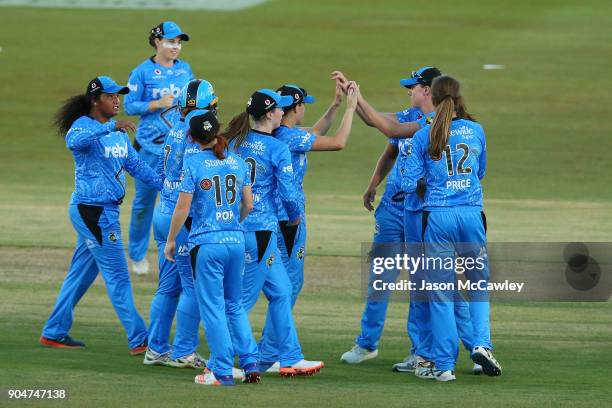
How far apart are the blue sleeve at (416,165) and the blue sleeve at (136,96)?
6.10 meters

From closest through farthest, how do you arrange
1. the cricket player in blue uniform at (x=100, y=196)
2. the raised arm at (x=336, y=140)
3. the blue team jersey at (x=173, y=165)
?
the blue team jersey at (x=173, y=165), the raised arm at (x=336, y=140), the cricket player in blue uniform at (x=100, y=196)

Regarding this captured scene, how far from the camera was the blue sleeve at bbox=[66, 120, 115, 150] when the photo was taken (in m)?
11.2

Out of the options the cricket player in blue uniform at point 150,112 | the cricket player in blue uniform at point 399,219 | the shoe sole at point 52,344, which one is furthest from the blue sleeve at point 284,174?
the cricket player in blue uniform at point 150,112

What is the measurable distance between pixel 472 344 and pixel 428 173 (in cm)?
147

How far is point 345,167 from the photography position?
88.7 feet

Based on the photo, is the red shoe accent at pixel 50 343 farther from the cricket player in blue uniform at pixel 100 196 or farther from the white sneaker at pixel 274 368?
the white sneaker at pixel 274 368

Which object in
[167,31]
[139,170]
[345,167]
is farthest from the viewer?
[345,167]

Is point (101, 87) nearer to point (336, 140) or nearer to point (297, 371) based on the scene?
point (336, 140)

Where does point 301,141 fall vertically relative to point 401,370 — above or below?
above

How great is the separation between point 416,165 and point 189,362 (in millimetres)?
2391

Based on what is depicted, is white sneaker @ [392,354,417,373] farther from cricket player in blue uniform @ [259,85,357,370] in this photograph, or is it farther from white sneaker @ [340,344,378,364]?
cricket player in blue uniform @ [259,85,357,370]

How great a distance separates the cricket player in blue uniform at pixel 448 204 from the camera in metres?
10.2

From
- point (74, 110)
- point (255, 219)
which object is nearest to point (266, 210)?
point (255, 219)

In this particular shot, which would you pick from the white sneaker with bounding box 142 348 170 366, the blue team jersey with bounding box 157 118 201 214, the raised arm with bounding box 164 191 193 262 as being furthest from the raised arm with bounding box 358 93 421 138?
the white sneaker with bounding box 142 348 170 366
